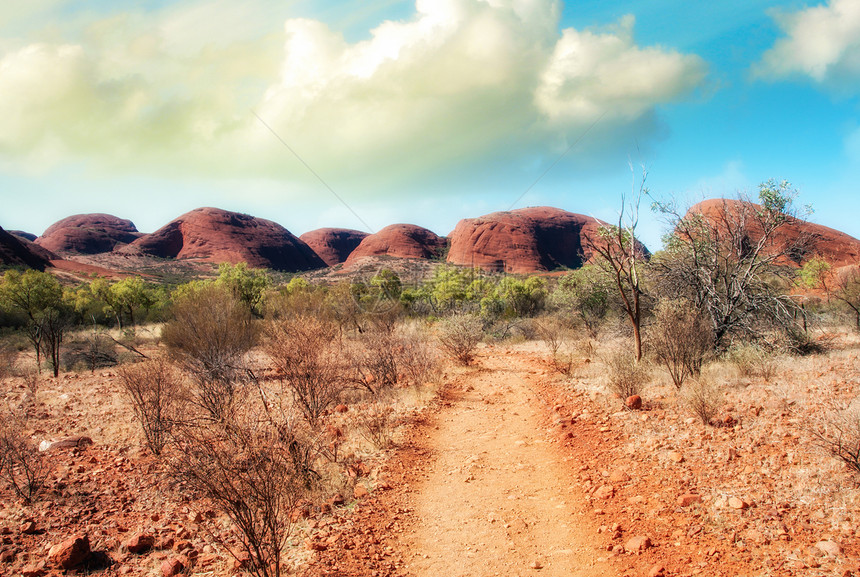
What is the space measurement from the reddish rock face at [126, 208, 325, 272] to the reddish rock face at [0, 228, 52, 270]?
25.7 metres

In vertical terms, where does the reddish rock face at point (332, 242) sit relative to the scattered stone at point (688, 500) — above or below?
above

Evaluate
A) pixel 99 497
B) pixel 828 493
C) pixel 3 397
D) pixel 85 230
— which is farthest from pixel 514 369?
pixel 85 230

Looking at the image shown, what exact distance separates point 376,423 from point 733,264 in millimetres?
10499

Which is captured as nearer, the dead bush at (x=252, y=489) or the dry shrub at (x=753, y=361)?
the dead bush at (x=252, y=489)

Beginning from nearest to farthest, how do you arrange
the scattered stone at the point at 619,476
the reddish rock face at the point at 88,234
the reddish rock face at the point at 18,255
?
the scattered stone at the point at 619,476 → the reddish rock face at the point at 18,255 → the reddish rock face at the point at 88,234

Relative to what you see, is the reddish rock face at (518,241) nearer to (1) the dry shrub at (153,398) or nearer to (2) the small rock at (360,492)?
(1) the dry shrub at (153,398)

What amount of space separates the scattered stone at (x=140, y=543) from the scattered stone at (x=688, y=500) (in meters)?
4.94

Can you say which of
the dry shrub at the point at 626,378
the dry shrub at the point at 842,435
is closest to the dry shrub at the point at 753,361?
the dry shrub at the point at 626,378

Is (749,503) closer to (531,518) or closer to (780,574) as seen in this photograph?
(780,574)

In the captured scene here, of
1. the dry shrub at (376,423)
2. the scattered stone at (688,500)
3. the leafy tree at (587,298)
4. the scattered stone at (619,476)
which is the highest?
the leafy tree at (587,298)

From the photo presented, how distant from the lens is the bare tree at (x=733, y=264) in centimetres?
1048

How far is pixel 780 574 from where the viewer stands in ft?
9.75

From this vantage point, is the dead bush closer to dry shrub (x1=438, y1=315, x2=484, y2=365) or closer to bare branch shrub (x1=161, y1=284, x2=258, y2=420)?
bare branch shrub (x1=161, y1=284, x2=258, y2=420)

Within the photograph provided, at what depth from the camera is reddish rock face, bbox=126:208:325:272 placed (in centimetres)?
9050
